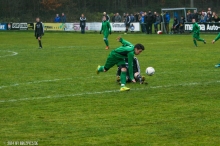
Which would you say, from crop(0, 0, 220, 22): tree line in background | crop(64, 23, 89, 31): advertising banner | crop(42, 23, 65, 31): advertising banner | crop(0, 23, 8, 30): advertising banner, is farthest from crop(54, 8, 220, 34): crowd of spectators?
crop(0, 0, 220, 22): tree line in background

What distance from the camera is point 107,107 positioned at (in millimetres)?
13109

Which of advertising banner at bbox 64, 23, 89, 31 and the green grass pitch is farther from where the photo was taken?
advertising banner at bbox 64, 23, 89, 31

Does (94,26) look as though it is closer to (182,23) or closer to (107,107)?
(182,23)

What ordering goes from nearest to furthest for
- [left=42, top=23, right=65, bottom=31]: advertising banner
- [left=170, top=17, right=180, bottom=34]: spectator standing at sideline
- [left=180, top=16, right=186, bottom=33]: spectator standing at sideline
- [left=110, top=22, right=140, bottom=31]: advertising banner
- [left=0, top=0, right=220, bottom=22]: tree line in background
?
[left=180, top=16, right=186, bottom=33]: spectator standing at sideline < [left=170, top=17, right=180, bottom=34]: spectator standing at sideline < [left=110, top=22, right=140, bottom=31]: advertising banner < [left=42, top=23, right=65, bottom=31]: advertising banner < [left=0, top=0, right=220, bottom=22]: tree line in background

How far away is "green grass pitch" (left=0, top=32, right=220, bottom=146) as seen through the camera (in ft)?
33.1

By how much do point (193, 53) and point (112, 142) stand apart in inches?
794

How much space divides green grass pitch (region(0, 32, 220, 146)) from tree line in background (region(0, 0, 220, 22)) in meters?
46.8

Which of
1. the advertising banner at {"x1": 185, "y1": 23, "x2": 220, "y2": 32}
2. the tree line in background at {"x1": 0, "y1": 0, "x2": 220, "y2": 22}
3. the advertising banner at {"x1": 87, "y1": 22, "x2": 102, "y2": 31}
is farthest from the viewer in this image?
the tree line in background at {"x1": 0, "y1": 0, "x2": 220, "y2": 22}

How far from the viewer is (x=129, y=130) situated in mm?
10555

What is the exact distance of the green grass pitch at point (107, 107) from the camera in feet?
33.1

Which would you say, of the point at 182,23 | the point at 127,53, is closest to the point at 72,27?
the point at 182,23

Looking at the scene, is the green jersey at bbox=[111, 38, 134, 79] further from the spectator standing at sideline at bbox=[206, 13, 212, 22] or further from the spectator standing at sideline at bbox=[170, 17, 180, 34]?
the spectator standing at sideline at bbox=[170, 17, 180, 34]

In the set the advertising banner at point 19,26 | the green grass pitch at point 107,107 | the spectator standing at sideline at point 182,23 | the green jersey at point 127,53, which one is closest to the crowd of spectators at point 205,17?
the spectator standing at sideline at point 182,23

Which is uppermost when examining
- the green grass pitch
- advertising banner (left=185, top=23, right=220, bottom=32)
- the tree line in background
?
the tree line in background
